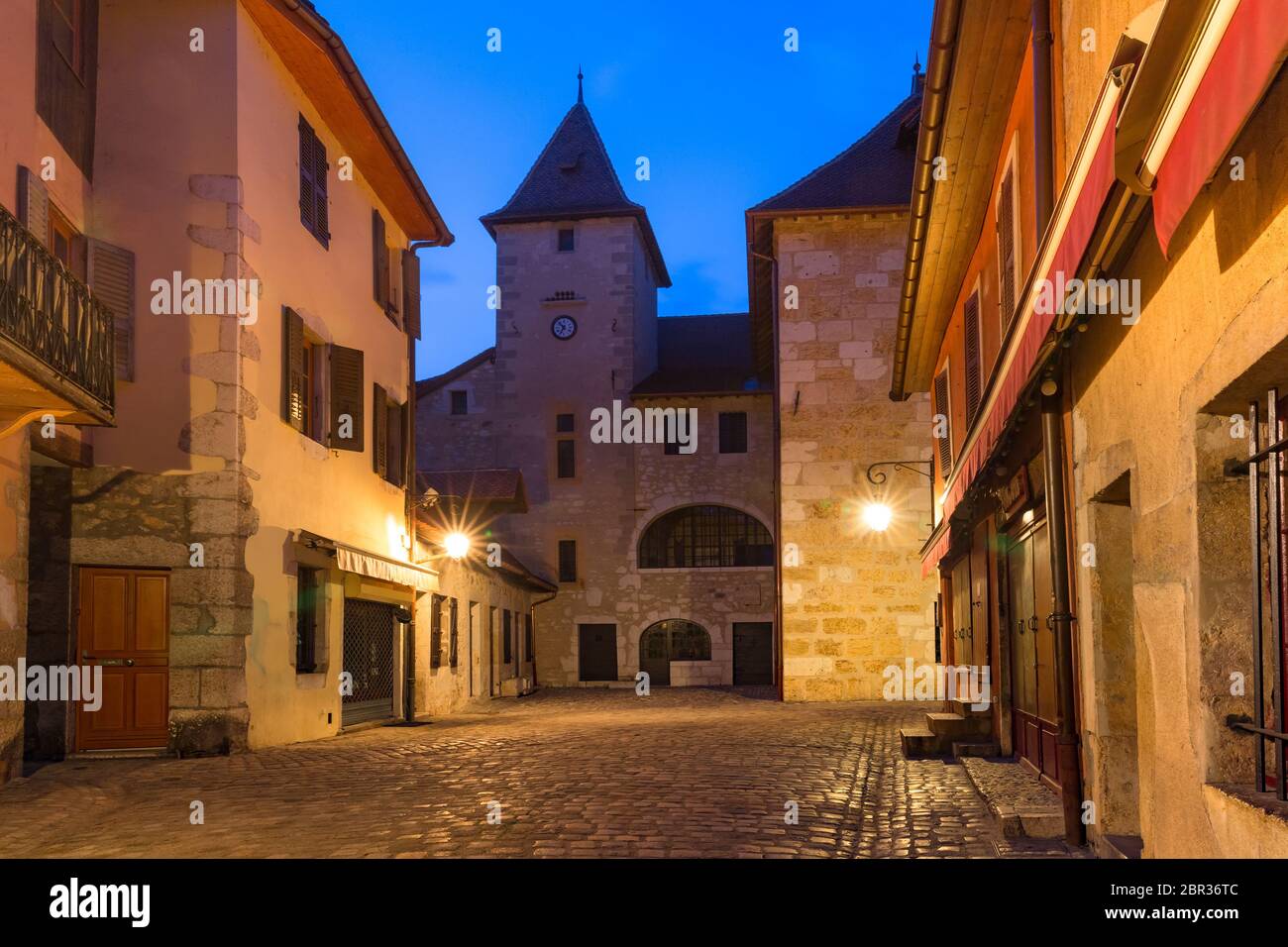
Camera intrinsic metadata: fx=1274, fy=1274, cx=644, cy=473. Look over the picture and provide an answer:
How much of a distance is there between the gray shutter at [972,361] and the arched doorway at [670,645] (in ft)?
72.6

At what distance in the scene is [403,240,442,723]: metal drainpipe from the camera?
733 inches

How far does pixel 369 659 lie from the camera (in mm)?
17547

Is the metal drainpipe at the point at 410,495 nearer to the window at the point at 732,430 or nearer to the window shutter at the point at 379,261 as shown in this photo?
the window shutter at the point at 379,261

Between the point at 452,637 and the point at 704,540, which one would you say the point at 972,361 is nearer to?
the point at 452,637

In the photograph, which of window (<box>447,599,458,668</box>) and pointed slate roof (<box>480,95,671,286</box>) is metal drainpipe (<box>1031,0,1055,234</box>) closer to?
window (<box>447,599,458,668</box>)

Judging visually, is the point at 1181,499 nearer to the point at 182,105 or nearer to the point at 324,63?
the point at 182,105

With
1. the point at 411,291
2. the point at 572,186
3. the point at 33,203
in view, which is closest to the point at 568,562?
the point at 572,186

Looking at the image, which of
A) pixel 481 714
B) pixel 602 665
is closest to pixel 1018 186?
pixel 481 714

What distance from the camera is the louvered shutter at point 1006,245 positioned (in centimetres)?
927

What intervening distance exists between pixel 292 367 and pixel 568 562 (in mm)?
20647

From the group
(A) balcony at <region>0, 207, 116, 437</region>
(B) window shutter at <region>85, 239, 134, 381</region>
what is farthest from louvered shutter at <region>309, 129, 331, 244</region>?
(A) balcony at <region>0, 207, 116, 437</region>

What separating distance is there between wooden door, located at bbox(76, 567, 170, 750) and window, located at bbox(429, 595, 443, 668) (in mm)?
7597

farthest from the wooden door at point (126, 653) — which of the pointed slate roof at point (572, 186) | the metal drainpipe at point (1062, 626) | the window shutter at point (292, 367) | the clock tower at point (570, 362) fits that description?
the pointed slate roof at point (572, 186)

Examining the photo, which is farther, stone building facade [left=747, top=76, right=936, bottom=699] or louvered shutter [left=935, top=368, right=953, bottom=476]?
stone building facade [left=747, top=76, right=936, bottom=699]
